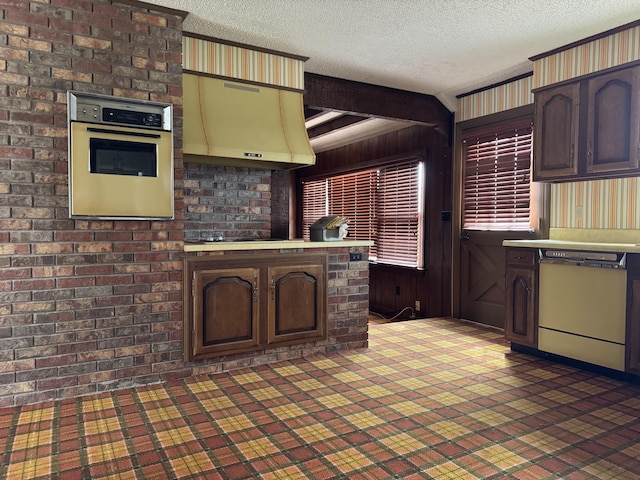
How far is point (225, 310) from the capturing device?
3381mm

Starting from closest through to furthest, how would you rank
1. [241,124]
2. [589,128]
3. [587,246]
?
1. [587,246]
2. [589,128]
3. [241,124]

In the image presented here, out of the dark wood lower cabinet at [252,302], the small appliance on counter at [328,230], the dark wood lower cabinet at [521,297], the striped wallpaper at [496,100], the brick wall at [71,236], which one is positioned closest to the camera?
the brick wall at [71,236]

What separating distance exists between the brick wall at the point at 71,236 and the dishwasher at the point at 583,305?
9.40 feet

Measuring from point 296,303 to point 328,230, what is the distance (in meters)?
0.71

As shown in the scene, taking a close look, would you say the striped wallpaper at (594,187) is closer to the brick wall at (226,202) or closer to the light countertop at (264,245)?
the light countertop at (264,245)

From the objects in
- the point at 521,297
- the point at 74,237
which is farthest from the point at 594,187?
the point at 74,237

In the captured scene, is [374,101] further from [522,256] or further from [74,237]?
[74,237]

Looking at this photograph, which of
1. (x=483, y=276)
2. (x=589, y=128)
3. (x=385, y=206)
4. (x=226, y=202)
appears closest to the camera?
(x=589, y=128)

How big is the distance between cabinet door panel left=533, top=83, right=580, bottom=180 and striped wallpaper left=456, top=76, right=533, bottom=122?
1.49 feet

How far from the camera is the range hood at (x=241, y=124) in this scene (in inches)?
141

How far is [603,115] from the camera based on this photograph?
3.58 metres

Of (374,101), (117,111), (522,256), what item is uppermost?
(374,101)

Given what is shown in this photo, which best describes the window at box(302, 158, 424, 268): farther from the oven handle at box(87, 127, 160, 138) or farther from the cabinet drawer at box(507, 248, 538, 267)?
the oven handle at box(87, 127, 160, 138)

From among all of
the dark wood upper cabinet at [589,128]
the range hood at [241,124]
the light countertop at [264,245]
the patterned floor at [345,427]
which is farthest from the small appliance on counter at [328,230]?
the dark wood upper cabinet at [589,128]
